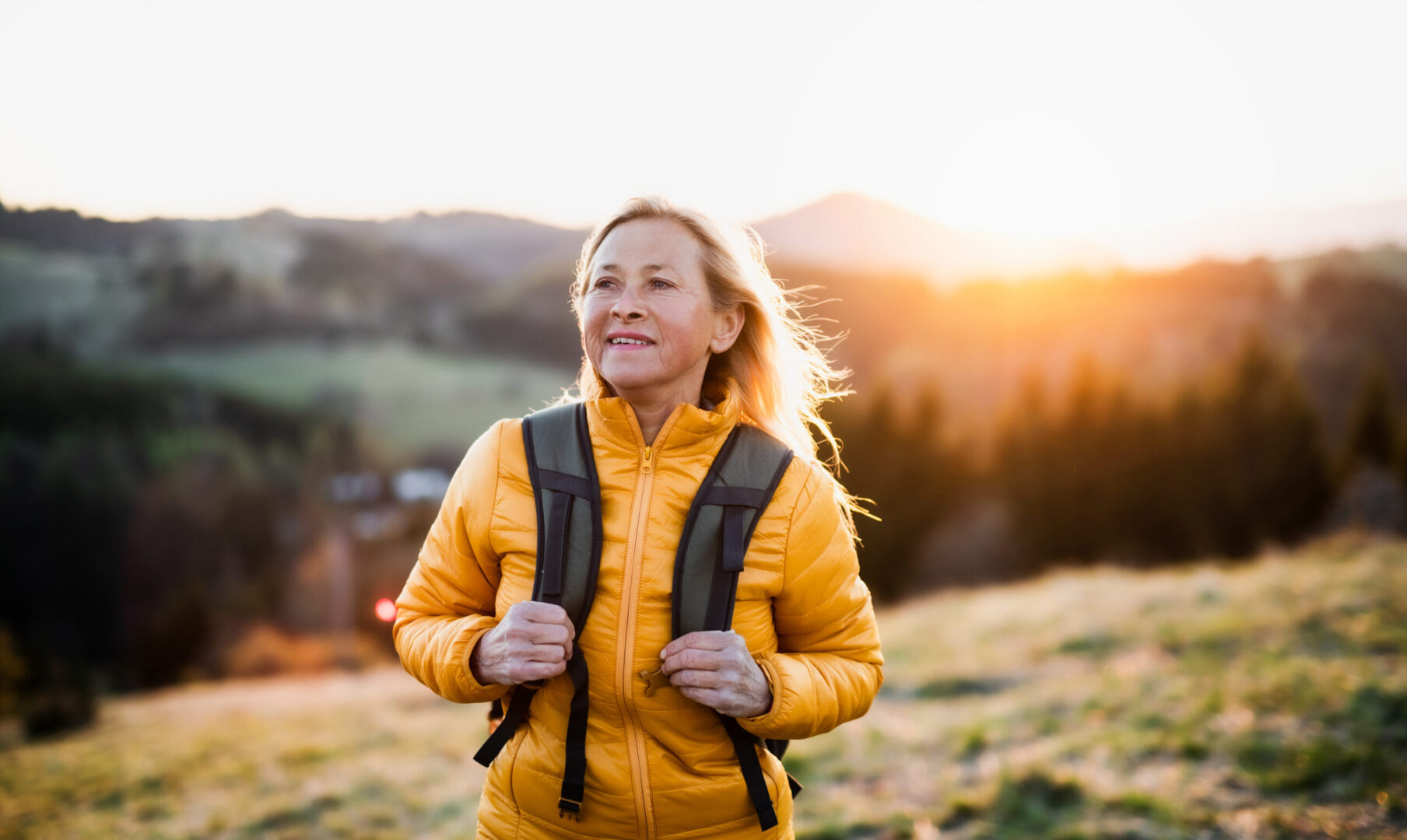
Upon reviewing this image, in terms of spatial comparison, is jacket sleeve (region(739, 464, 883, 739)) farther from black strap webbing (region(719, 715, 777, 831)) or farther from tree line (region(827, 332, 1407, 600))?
tree line (region(827, 332, 1407, 600))

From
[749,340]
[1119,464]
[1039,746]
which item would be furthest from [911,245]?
[749,340]

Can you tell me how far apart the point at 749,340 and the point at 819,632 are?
2.72 ft

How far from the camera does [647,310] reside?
195 centimetres

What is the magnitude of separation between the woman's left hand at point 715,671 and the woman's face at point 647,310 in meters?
0.63

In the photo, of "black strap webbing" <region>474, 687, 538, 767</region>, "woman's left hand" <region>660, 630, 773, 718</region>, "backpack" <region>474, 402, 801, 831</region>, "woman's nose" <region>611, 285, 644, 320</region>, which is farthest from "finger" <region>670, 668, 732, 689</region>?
"woman's nose" <region>611, 285, 644, 320</region>

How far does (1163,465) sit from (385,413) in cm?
8592

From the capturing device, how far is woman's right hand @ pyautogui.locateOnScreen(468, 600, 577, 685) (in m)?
1.67

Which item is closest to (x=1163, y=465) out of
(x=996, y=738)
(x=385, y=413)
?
(x=996, y=738)

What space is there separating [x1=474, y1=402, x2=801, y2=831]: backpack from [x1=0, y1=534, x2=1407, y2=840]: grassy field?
11.0 ft

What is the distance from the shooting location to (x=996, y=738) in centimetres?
609

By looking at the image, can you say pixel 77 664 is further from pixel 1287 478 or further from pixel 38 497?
pixel 1287 478

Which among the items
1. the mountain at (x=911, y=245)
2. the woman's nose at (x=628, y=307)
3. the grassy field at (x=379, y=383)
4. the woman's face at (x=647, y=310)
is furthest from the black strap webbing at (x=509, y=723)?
the grassy field at (x=379, y=383)

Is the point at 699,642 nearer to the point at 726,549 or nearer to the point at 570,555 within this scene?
the point at 726,549

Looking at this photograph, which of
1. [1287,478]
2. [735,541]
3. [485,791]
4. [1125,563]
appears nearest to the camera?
[735,541]
